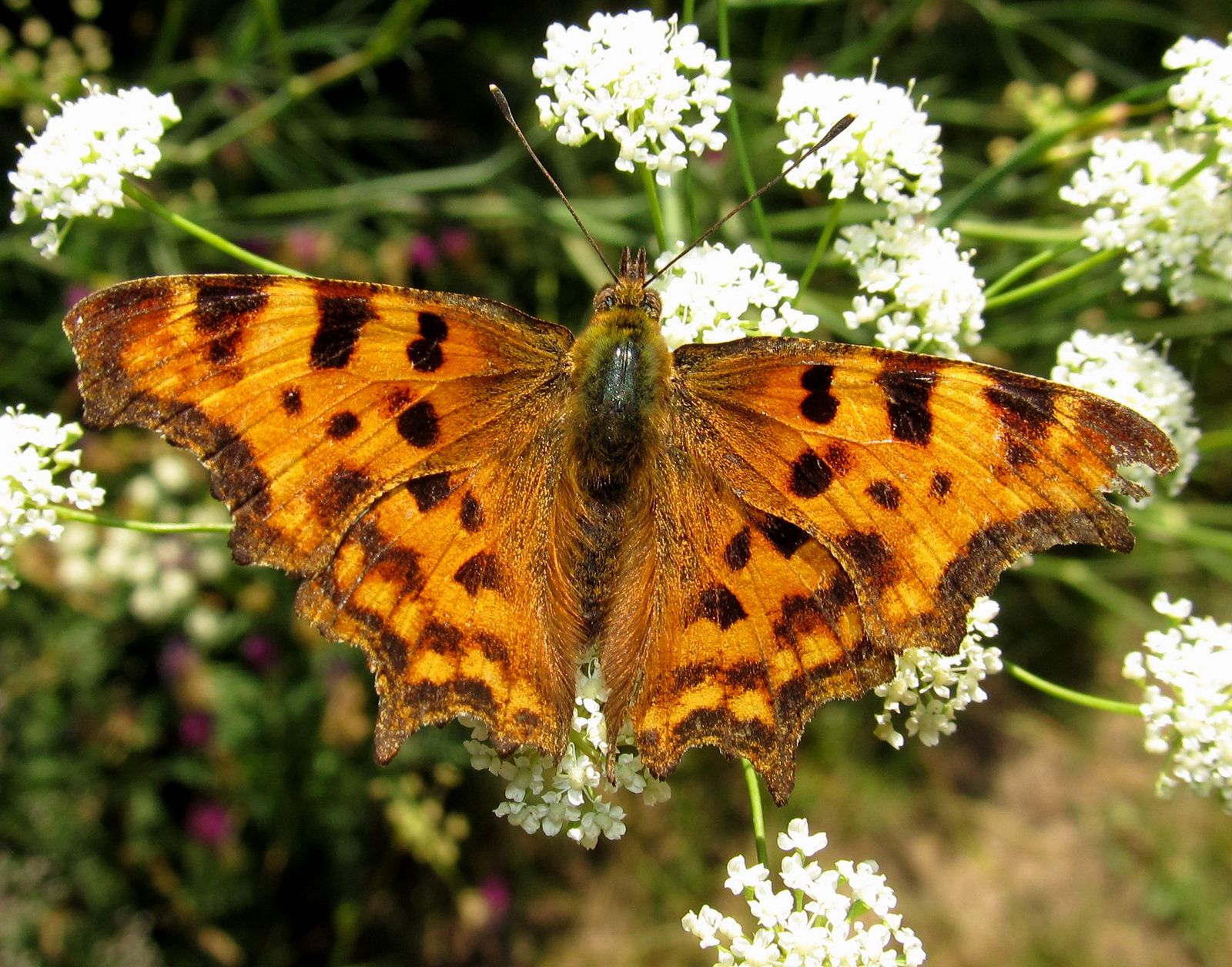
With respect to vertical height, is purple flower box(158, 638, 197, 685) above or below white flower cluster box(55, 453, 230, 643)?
below

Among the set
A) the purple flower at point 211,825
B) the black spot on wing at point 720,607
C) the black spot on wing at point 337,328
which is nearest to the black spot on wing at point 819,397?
the black spot on wing at point 720,607

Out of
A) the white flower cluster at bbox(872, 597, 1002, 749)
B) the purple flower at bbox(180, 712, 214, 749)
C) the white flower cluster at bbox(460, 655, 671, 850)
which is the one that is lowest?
the white flower cluster at bbox(460, 655, 671, 850)

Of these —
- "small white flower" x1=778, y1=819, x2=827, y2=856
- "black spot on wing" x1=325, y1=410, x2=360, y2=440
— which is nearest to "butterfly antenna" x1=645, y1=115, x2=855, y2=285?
"black spot on wing" x1=325, y1=410, x2=360, y2=440

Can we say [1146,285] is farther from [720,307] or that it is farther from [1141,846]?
[1141,846]

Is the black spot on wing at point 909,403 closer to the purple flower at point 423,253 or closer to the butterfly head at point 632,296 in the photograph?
the butterfly head at point 632,296

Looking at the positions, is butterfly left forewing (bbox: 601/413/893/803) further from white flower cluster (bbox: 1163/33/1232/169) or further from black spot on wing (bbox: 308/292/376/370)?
white flower cluster (bbox: 1163/33/1232/169)

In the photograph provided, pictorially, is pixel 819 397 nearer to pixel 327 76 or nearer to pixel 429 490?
pixel 429 490
